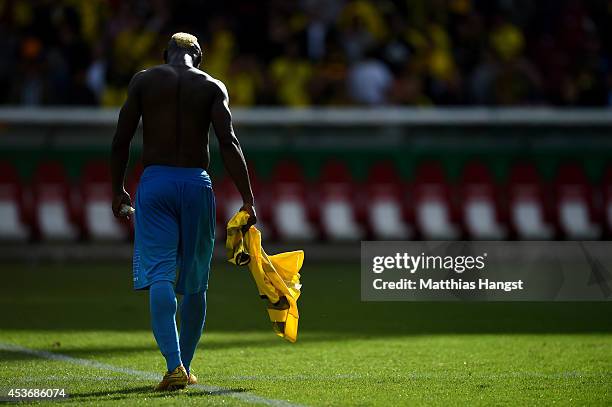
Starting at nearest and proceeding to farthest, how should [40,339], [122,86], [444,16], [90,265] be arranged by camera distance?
1. [40,339]
2. [90,265]
3. [122,86]
4. [444,16]

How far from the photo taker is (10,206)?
18.1 meters

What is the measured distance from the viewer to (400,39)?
65.6ft

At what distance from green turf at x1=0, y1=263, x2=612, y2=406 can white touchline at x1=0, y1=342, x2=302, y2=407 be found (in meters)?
0.09

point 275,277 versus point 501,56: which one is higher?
point 275,277

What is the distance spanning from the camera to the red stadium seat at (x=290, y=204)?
1823 centimetres

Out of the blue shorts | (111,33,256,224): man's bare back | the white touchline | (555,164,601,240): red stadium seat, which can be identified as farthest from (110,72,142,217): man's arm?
(555,164,601,240): red stadium seat

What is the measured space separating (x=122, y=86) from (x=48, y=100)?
107cm

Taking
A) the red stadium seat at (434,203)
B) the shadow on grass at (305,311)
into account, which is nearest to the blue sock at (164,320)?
the shadow on grass at (305,311)

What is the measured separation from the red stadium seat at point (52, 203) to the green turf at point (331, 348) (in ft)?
8.94

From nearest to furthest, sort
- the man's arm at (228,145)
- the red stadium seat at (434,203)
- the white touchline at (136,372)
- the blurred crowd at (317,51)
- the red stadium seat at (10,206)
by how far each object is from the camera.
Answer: the white touchline at (136,372), the man's arm at (228,145), the red stadium seat at (10,206), the red stadium seat at (434,203), the blurred crowd at (317,51)

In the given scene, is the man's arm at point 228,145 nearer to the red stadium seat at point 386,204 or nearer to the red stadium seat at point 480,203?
the red stadium seat at point 386,204

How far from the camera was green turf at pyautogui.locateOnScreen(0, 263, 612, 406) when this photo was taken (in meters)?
8.20

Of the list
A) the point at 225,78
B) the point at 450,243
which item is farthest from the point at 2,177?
the point at 450,243

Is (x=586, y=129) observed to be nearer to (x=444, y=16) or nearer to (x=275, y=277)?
(x=444, y=16)
